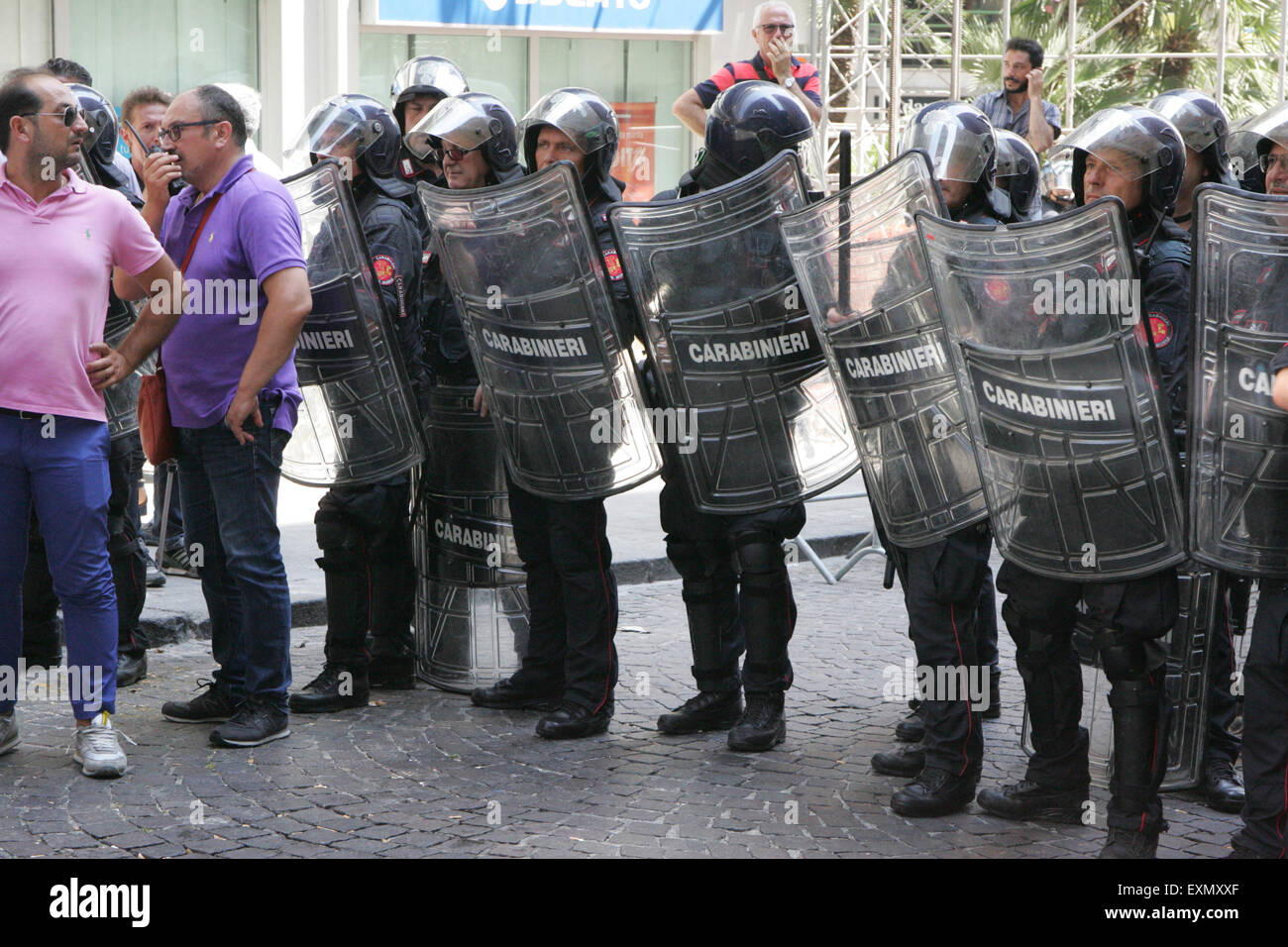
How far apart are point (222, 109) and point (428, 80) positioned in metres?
1.75

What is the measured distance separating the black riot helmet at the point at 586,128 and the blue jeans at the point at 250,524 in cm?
114

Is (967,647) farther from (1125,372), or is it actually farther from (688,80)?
(688,80)

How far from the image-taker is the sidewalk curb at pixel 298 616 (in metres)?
6.06

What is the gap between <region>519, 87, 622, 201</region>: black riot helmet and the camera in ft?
15.8

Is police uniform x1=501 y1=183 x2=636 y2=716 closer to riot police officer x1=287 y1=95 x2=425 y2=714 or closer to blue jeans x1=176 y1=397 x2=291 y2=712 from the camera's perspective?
riot police officer x1=287 y1=95 x2=425 y2=714

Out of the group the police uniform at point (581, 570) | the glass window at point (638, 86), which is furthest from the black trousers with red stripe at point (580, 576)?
the glass window at point (638, 86)

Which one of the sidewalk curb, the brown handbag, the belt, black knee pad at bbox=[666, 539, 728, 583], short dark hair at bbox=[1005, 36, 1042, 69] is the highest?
short dark hair at bbox=[1005, 36, 1042, 69]

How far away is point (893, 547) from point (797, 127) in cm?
119

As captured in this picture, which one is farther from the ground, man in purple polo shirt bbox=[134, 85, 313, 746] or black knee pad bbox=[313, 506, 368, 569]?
man in purple polo shirt bbox=[134, 85, 313, 746]

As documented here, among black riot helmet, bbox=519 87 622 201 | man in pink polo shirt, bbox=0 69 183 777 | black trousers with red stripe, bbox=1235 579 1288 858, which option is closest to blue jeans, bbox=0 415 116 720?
man in pink polo shirt, bbox=0 69 183 777

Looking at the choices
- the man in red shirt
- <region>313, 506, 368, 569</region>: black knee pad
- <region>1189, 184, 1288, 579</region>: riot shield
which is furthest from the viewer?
the man in red shirt

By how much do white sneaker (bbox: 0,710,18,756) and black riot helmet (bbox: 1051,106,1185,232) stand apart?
10.6ft

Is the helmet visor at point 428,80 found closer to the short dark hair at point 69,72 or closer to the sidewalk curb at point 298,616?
the short dark hair at point 69,72
